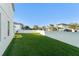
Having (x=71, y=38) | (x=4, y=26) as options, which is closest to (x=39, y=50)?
(x=4, y=26)

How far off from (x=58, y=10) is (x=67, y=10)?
48.8 inches

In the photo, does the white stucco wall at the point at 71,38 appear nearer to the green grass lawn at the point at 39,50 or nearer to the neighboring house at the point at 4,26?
the green grass lawn at the point at 39,50

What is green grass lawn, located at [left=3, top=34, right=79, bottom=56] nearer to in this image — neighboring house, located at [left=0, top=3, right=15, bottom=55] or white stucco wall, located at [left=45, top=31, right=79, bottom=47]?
neighboring house, located at [left=0, top=3, right=15, bottom=55]

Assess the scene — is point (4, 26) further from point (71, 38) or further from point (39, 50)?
point (71, 38)

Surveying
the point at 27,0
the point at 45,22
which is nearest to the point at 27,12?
the point at 45,22

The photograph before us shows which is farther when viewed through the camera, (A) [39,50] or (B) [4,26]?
(A) [39,50]

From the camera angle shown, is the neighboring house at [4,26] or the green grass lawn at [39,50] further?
the green grass lawn at [39,50]

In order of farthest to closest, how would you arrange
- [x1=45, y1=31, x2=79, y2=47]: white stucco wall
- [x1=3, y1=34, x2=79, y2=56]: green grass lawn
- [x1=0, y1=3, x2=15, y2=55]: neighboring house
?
[x1=45, y1=31, x2=79, y2=47]: white stucco wall < [x1=3, y1=34, x2=79, y2=56]: green grass lawn < [x1=0, y1=3, x2=15, y2=55]: neighboring house

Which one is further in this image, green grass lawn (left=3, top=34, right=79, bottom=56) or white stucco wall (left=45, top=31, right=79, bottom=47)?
white stucco wall (left=45, top=31, right=79, bottom=47)

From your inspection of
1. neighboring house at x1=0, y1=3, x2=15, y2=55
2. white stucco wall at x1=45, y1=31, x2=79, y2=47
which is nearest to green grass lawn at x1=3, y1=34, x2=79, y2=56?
neighboring house at x1=0, y1=3, x2=15, y2=55

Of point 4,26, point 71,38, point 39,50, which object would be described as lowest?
point 39,50

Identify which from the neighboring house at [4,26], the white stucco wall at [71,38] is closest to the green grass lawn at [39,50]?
the neighboring house at [4,26]

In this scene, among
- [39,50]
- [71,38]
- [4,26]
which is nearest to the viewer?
[4,26]

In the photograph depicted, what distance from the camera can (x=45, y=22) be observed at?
23469 mm
